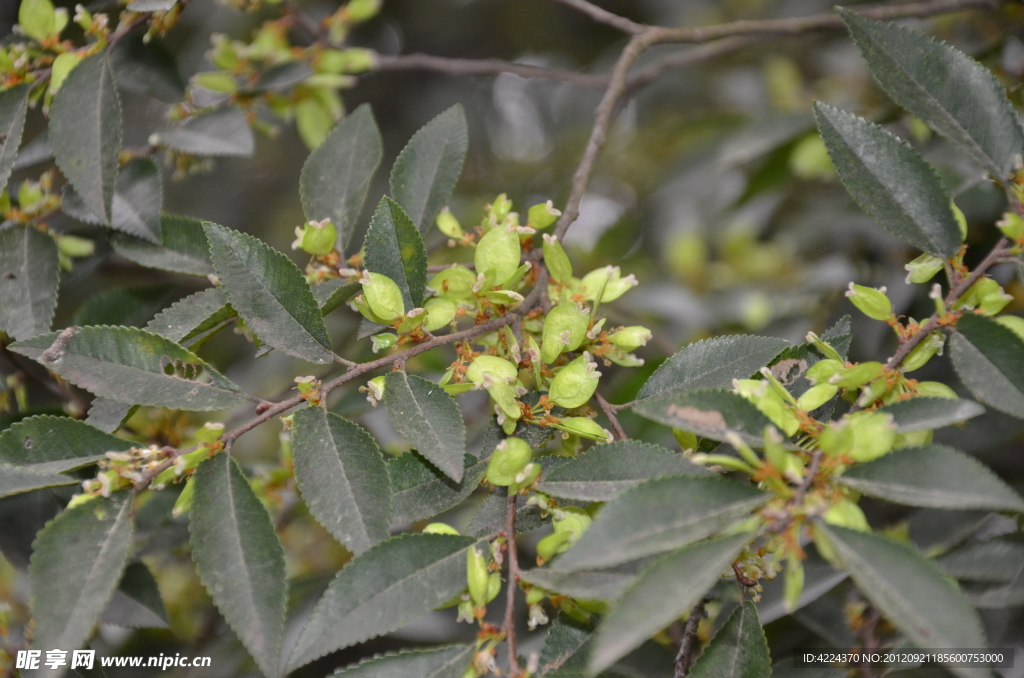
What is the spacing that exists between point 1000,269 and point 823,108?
93cm

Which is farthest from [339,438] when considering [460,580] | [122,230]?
[122,230]

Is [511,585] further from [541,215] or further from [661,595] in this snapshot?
[541,215]

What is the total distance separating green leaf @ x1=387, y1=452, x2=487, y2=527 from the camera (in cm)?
92

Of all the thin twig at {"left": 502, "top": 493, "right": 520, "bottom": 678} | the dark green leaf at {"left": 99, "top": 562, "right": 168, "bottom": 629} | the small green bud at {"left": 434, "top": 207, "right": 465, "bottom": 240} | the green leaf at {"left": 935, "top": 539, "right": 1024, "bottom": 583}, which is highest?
the small green bud at {"left": 434, "top": 207, "right": 465, "bottom": 240}

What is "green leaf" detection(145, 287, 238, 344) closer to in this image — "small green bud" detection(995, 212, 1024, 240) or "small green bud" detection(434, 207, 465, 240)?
"small green bud" detection(434, 207, 465, 240)

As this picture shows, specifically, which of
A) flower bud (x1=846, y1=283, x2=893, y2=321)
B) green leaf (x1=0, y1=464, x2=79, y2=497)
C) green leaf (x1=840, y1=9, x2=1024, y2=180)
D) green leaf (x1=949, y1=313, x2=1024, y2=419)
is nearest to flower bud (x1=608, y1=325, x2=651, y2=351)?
flower bud (x1=846, y1=283, x2=893, y2=321)

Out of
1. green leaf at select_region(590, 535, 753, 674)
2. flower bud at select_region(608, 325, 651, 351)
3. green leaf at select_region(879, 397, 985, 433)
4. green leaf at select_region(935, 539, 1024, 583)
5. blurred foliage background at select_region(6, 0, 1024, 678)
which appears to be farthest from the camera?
blurred foliage background at select_region(6, 0, 1024, 678)

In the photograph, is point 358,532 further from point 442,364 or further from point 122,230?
point 442,364

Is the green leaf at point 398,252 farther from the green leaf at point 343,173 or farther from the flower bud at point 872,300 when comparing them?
the flower bud at point 872,300

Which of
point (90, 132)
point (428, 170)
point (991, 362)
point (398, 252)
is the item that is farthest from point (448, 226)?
point (991, 362)

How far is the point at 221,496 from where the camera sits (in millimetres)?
863

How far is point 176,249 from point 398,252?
437 mm

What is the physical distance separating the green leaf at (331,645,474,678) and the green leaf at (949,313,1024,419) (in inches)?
27.2

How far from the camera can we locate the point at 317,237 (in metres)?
1.04
